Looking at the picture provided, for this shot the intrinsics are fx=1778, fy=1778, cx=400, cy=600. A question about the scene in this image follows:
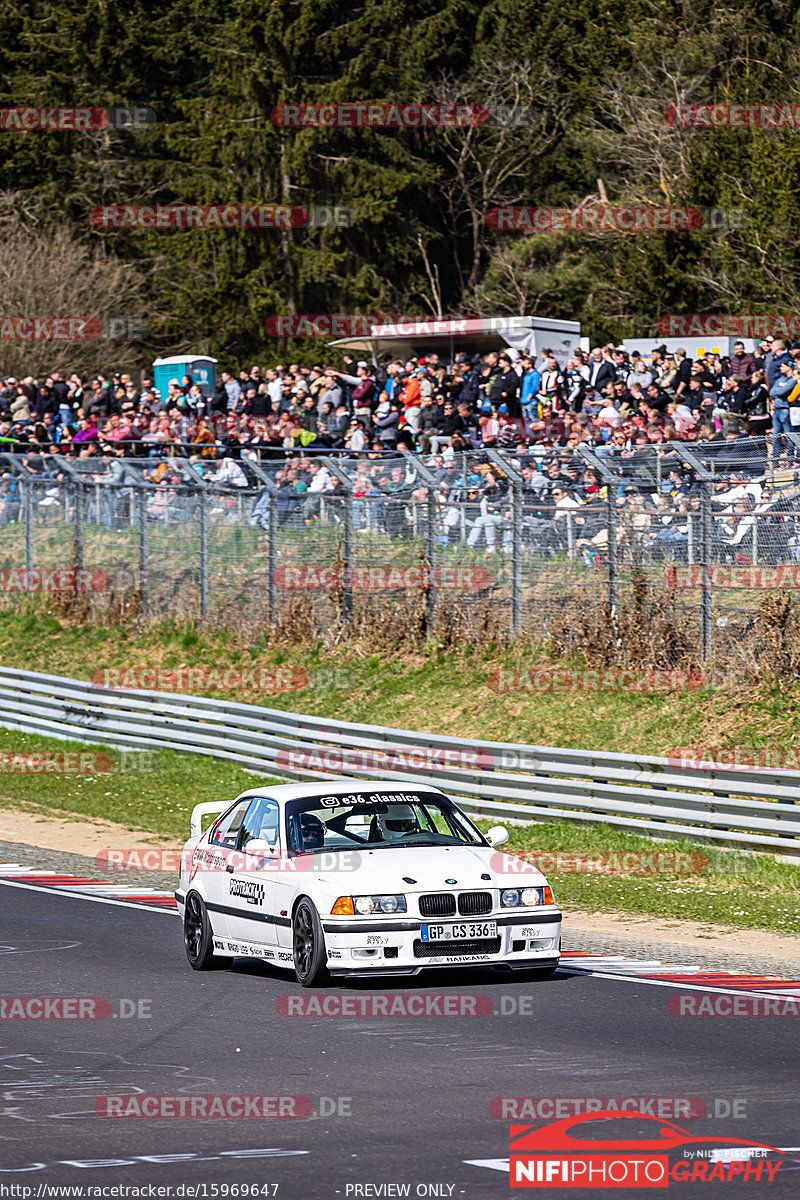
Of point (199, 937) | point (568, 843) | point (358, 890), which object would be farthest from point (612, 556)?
point (358, 890)

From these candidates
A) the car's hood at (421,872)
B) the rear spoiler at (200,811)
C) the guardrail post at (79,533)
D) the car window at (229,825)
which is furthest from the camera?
the guardrail post at (79,533)

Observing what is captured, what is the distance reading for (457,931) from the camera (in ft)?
36.4

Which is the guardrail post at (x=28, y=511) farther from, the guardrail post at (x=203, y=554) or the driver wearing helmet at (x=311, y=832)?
the driver wearing helmet at (x=311, y=832)

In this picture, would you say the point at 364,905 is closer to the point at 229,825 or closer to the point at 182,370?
the point at 229,825

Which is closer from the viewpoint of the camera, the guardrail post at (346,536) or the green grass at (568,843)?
the green grass at (568,843)

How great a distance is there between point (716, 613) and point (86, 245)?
155ft

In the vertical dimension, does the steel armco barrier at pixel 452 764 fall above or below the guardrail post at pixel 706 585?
below

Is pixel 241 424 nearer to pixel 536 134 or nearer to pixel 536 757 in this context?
pixel 536 757

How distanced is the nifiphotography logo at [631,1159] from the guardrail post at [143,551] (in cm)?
2210

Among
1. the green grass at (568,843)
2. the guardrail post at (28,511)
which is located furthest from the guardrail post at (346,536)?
the guardrail post at (28,511)

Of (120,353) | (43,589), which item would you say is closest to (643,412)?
(43,589)

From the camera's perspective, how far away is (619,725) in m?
20.4

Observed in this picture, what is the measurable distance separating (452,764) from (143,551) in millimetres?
10808

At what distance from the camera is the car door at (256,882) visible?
11828 mm
